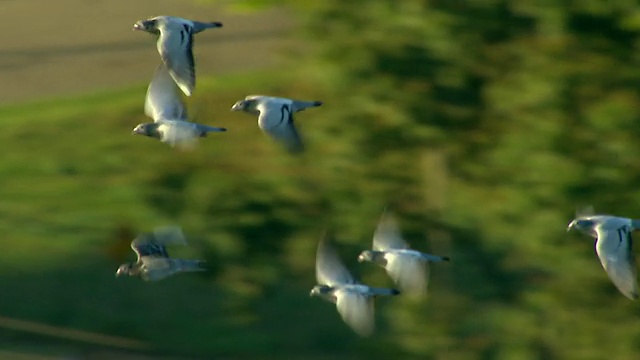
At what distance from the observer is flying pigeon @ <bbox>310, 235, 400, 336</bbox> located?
325 inches

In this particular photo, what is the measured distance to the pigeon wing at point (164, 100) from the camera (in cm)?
809

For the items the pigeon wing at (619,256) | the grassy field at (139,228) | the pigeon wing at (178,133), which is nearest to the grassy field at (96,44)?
the grassy field at (139,228)

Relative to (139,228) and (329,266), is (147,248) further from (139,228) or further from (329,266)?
(139,228)

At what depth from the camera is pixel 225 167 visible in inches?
352

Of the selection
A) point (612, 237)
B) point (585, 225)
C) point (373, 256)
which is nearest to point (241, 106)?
point (373, 256)

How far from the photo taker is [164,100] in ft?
26.7

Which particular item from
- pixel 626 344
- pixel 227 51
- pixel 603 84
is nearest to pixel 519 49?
pixel 603 84

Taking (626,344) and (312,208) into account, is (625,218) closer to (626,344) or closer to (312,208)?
(626,344)

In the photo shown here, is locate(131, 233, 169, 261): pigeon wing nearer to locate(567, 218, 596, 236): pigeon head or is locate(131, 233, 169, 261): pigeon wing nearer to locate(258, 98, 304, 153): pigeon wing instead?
locate(258, 98, 304, 153): pigeon wing

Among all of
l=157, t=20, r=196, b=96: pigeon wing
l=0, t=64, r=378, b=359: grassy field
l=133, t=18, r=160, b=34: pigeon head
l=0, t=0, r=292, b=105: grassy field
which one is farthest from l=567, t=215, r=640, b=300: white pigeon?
l=0, t=0, r=292, b=105: grassy field

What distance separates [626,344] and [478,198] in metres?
0.97

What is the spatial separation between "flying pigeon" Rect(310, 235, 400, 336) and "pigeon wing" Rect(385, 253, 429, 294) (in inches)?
4.7

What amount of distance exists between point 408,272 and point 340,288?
0.34 metres

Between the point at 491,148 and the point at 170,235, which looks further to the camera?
the point at 170,235
